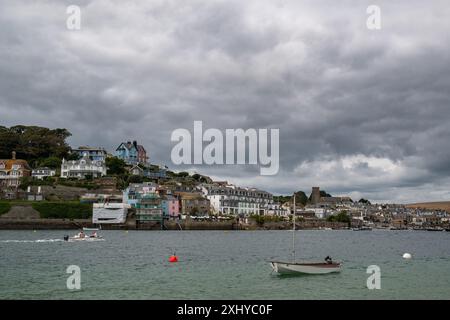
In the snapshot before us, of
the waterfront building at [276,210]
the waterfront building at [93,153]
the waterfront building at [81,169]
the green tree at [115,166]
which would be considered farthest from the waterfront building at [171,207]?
the waterfront building at [276,210]

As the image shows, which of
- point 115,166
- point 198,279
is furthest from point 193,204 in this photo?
point 198,279

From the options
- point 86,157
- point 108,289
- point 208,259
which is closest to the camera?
point 108,289

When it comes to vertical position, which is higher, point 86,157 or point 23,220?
point 86,157

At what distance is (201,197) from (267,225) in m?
20.1

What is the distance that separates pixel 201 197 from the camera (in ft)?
493

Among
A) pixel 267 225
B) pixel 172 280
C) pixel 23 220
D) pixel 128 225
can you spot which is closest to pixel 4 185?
pixel 23 220

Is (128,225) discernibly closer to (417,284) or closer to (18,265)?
(18,265)

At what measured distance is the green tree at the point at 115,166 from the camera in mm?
159212

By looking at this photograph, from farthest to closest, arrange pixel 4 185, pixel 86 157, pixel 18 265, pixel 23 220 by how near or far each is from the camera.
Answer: pixel 86 157, pixel 4 185, pixel 23 220, pixel 18 265

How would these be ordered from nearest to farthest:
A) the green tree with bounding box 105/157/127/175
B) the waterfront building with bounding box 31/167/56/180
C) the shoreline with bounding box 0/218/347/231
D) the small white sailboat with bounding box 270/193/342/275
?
the small white sailboat with bounding box 270/193/342/275
the shoreline with bounding box 0/218/347/231
the waterfront building with bounding box 31/167/56/180
the green tree with bounding box 105/157/127/175

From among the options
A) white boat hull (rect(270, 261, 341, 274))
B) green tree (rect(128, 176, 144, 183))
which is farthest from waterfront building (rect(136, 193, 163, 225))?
white boat hull (rect(270, 261, 341, 274))

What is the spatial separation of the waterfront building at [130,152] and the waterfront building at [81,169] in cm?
2221

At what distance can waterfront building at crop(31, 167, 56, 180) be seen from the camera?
14700cm

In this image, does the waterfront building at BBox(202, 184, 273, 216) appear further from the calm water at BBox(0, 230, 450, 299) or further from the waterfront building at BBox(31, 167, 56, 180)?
the calm water at BBox(0, 230, 450, 299)
